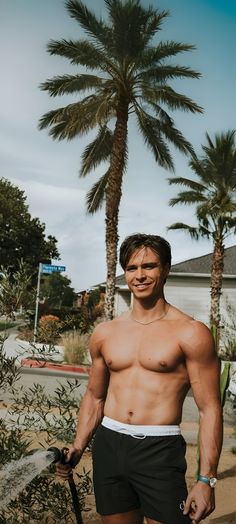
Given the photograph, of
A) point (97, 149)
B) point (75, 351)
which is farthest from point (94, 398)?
point (97, 149)

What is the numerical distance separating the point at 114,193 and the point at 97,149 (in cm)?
246

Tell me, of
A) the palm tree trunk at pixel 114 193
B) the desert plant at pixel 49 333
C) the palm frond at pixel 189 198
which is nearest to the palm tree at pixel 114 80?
the palm tree trunk at pixel 114 193

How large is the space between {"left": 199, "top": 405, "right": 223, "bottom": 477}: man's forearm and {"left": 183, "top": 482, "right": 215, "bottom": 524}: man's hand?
7cm

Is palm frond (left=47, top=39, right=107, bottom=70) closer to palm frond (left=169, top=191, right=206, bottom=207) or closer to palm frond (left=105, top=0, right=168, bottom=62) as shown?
palm frond (left=105, top=0, right=168, bottom=62)

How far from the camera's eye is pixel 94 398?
313 cm

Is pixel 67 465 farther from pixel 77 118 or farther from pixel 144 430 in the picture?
pixel 77 118

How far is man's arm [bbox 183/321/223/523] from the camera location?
2.65m

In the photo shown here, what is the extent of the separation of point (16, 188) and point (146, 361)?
153 ft

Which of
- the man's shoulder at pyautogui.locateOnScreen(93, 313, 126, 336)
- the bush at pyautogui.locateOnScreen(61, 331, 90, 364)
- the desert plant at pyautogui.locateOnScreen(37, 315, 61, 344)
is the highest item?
the man's shoulder at pyautogui.locateOnScreen(93, 313, 126, 336)

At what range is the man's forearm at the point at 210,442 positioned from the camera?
2.64 metres

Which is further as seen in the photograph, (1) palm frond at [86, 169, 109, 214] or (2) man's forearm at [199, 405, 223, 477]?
(1) palm frond at [86, 169, 109, 214]

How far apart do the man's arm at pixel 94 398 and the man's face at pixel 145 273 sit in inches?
12.8

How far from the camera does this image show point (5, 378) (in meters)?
4.11

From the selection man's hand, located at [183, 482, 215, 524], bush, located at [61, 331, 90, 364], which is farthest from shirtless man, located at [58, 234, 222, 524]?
bush, located at [61, 331, 90, 364]
